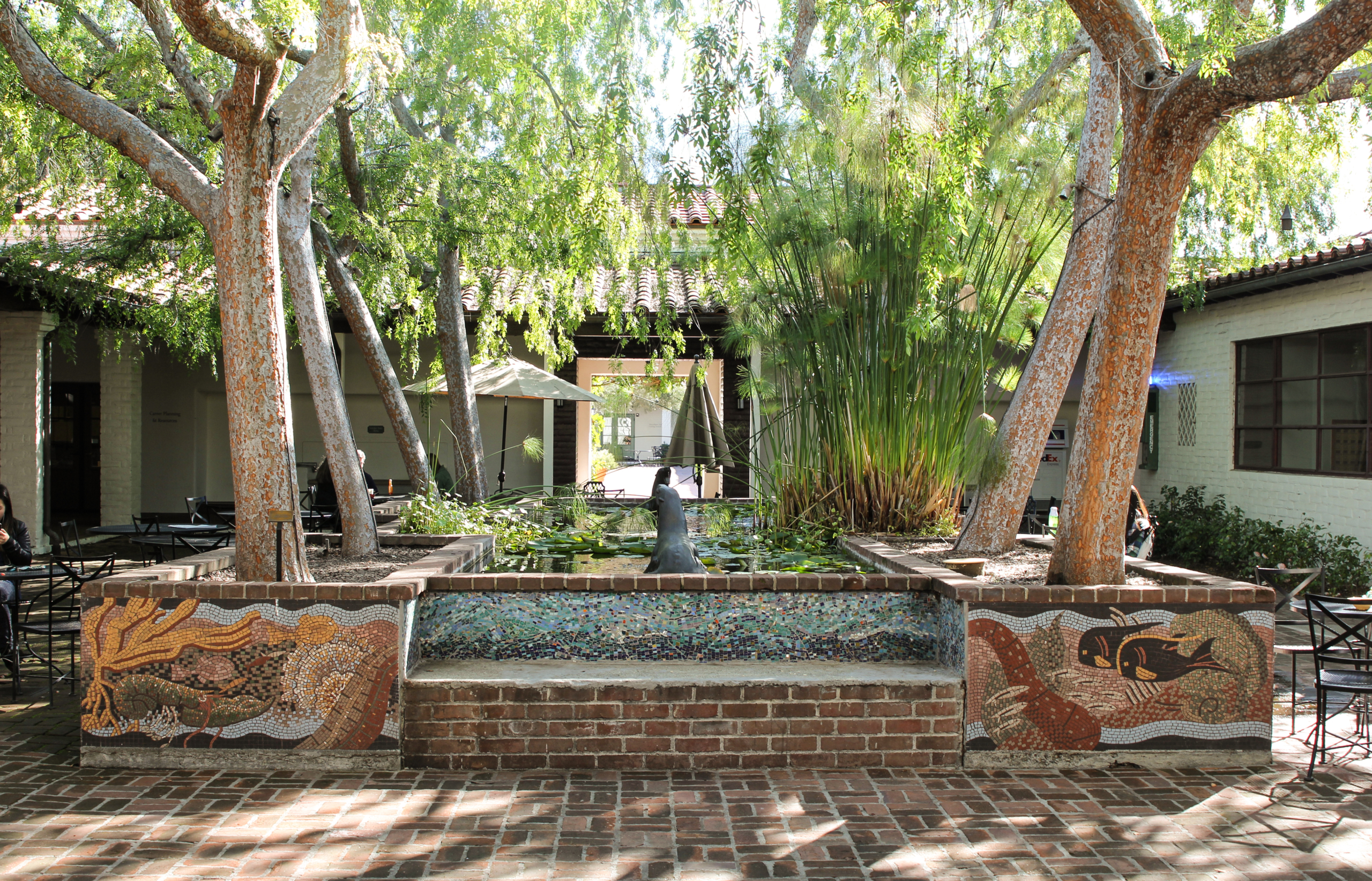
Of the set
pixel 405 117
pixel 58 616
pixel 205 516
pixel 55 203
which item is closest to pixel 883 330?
pixel 405 117

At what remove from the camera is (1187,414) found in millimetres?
11406

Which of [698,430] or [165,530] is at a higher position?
[698,430]

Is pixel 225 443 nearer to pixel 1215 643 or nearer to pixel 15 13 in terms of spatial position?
pixel 15 13

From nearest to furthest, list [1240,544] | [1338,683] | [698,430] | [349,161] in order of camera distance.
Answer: [1338,683] < [349,161] < [698,430] < [1240,544]

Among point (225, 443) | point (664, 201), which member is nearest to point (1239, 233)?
point (664, 201)

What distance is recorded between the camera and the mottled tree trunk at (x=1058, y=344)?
6020 mm

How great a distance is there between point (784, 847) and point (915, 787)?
0.88 meters

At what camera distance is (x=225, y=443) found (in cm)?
1353

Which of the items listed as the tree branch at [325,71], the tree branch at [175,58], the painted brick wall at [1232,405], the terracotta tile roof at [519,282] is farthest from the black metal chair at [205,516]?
the painted brick wall at [1232,405]

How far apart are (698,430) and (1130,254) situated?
14.9 feet

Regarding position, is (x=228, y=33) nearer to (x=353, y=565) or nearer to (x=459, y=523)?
(x=353, y=565)

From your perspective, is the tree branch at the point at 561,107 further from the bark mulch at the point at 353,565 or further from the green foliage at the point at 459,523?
the bark mulch at the point at 353,565

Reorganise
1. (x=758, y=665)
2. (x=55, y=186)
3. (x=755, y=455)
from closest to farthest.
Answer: (x=758, y=665), (x=755, y=455), (x=55, y=186)

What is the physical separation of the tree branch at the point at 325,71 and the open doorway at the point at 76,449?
1151 cm
